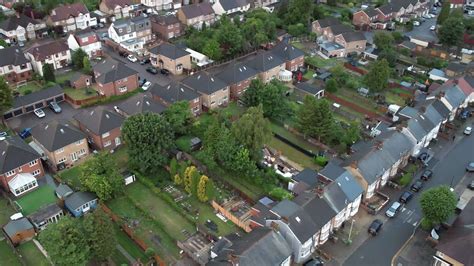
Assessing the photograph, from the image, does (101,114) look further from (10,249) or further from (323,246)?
(323,246)

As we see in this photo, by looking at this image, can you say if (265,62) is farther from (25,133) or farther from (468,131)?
(25,133)

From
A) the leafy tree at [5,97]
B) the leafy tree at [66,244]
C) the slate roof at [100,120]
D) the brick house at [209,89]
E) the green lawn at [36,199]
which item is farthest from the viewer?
the brick house at [209,89]

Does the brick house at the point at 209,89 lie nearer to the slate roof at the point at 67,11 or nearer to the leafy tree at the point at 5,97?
the leafy tree at the point at 5,97

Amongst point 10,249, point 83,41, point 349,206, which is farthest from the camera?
point 83,41

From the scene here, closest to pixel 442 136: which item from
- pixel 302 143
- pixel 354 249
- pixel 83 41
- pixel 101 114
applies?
pixel 302 143

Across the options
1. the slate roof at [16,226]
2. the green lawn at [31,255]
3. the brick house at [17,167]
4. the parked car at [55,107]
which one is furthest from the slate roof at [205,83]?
the green lawn at [31,255]

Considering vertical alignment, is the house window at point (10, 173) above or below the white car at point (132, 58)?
below
